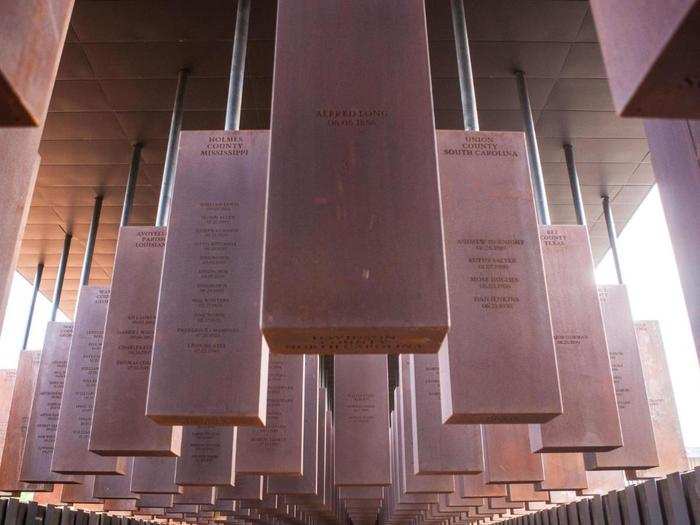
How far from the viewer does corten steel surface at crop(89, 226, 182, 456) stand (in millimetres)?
2898

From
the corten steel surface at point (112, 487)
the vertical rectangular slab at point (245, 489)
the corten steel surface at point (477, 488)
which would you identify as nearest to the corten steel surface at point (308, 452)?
the vertical rectangular slab at point (245, 489)

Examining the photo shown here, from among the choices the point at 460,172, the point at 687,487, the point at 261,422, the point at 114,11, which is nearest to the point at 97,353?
the point at 261,422

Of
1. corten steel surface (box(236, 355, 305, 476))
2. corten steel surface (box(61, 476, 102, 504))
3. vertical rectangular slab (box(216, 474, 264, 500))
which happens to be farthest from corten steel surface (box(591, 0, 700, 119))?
corten steel surface (box(61, 476, 102, 504))

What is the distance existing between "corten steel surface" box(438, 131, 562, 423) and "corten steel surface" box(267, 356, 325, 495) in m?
3.24

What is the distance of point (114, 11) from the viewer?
434 centimetres

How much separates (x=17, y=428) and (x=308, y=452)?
2543 mm

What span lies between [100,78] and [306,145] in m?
3.69

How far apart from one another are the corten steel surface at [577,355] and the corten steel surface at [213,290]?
135 centimetres

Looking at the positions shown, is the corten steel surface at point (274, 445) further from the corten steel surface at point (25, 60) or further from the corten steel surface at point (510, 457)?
the corten steel surface at point (25, 60)

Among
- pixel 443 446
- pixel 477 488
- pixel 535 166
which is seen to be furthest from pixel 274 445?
pixel 477 488

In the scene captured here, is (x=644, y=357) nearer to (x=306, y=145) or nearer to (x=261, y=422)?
(x=261, y=422)

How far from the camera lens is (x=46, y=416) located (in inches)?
186

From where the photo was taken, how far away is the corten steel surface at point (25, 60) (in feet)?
3.10

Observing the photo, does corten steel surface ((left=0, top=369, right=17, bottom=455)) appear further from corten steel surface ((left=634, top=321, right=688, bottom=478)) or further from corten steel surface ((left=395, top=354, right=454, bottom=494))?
corten steel surface ((left=634, top=321, right=688, bottom=478))
